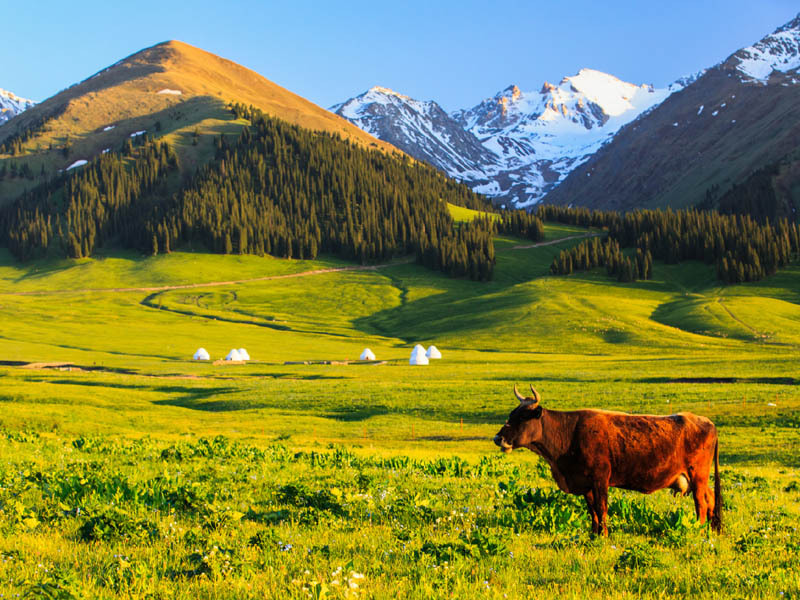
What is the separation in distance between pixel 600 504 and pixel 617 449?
3.50ft

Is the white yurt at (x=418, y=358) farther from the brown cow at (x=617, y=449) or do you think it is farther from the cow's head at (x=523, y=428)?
the cow's head at (x=523, y=428)

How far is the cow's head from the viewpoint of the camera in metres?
11.2

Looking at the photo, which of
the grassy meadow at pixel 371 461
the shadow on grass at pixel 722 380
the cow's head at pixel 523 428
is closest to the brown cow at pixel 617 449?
the cow's head at pixel 523 428

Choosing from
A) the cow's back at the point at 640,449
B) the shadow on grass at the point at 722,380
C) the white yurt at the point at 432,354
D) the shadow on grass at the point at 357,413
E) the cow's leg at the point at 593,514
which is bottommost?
the white yurt at the point at 432,354

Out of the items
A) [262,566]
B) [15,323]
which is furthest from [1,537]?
[15,323]

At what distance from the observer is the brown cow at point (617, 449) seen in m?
11.2

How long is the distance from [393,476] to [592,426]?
6735mm

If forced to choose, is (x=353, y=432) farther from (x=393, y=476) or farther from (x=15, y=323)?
(x=15, y=323)

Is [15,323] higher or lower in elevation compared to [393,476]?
lower

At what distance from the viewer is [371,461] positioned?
20.0 m

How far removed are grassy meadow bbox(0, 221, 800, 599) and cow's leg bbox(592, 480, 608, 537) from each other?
1.09 feet

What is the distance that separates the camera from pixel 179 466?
56.9ft

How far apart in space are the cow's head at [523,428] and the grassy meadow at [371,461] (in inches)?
52.8

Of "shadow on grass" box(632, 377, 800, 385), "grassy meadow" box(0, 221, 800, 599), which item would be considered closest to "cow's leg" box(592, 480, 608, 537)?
"grassy meadow" box(0, 221, 800, 599)
